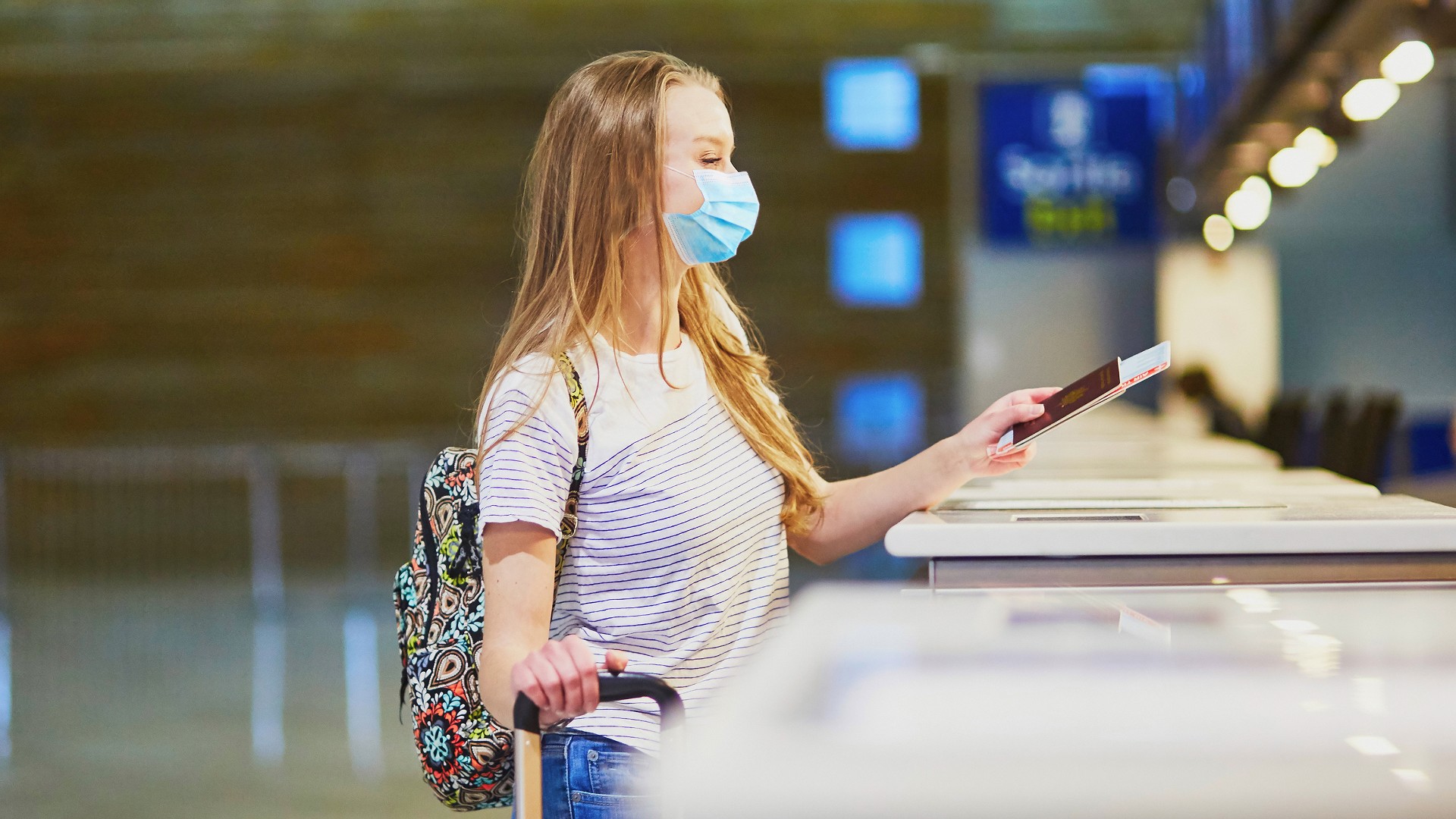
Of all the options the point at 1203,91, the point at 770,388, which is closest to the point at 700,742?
the point at 770,388

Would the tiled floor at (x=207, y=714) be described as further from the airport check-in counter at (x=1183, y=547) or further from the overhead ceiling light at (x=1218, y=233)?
the overhead ceiling light at (x=1218, y=233)

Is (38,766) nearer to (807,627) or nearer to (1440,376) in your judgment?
(807,627)

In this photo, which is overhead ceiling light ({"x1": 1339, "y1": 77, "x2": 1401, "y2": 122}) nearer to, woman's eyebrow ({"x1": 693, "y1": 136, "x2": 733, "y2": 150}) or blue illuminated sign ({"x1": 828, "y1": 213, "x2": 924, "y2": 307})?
woman's eyebrow ({"x1": 693, "y1": 136, "x2": 733, "y2": 150})

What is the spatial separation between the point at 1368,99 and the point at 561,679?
4.78 meters

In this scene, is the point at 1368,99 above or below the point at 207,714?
above

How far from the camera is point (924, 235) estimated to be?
1052 cm

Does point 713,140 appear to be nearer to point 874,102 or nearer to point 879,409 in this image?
point 879,409

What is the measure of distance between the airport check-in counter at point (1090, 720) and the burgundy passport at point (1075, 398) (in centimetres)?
33

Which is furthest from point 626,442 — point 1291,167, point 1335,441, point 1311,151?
point 1291,167

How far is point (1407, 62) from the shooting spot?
448 centimetres

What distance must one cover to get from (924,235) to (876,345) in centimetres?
91

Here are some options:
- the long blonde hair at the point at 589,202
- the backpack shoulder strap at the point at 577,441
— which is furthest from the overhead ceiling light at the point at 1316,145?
the backpack shoulder strap at the point at 577,441

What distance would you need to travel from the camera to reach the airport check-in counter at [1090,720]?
0.75 m

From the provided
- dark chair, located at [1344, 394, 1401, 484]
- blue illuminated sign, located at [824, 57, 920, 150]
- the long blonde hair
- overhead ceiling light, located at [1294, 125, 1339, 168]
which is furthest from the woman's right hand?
blue illuminated sign, located at [824, 57, 920, 150]
